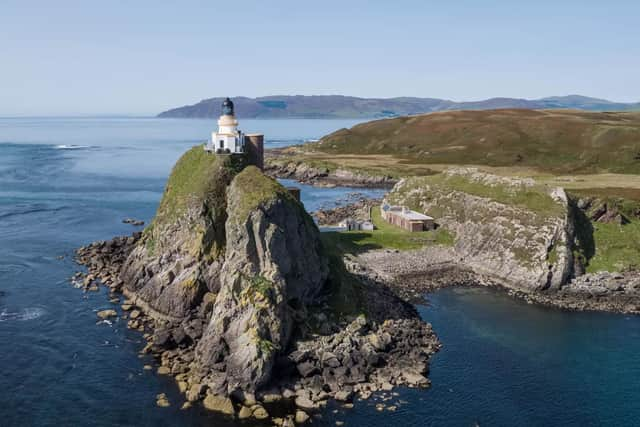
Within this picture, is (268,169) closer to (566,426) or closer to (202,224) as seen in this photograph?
(202,224)

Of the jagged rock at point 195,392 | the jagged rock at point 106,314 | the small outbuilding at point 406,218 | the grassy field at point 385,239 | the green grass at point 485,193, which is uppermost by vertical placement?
the green grass at point 485,193

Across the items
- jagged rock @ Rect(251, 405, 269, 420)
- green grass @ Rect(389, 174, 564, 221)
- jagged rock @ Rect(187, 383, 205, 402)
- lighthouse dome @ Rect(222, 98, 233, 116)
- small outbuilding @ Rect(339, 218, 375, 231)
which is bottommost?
jagged rock @ Rect(251, 405, 269, 420)

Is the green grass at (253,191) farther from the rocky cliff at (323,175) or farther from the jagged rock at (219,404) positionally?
the rocky cliff at (323,175)

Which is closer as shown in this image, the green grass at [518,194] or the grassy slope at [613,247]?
the grassy slope at [613,247]

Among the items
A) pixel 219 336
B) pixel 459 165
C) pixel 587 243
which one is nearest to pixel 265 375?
pixel 219 336

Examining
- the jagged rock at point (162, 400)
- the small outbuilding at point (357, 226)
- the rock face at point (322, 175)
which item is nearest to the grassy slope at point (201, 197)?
the jagged rock at point (162, 400)

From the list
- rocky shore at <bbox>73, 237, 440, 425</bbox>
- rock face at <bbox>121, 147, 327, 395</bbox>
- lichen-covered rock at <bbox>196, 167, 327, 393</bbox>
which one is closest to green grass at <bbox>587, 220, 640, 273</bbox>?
rocky shore at <bbox>73, 237, 440, 425</bbox>

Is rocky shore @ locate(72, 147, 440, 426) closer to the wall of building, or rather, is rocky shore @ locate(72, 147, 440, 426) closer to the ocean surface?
the ocean surface

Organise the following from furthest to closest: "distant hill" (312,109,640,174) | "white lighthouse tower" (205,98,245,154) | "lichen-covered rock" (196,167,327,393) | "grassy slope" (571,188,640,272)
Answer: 1. "distant hill" (312,109,640,174)
2. "grassy slope" (571,188,640,272)
3. "white lighthouse tower" (205,98,245,154)
4. "lichen-covered rock" (196,167,327,393)
